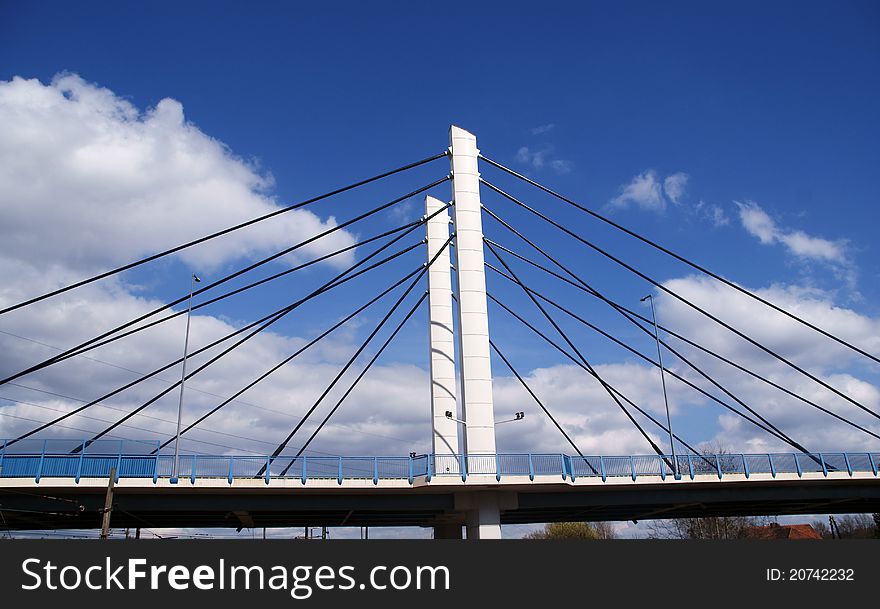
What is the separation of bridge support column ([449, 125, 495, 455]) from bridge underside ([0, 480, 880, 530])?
10.1 ft

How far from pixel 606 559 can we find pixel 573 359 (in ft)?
62.0

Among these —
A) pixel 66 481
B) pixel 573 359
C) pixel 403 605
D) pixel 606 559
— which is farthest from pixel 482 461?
pixel 66 481

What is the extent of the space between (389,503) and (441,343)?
1100 centimetres

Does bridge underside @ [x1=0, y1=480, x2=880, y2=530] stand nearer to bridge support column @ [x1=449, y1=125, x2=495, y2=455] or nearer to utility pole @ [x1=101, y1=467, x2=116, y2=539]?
utility pole @ [x1=101, y1=467, x2=116, y2=539]

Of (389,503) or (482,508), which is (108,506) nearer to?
(389,503)

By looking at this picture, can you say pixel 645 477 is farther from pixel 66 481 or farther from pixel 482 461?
pixel 66 481

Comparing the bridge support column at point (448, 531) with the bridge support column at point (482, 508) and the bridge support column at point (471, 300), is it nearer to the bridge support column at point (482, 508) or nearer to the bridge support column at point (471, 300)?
the bridge support column at point (482, 508)

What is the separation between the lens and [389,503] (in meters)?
34.5

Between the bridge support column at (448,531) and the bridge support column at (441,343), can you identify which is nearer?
the bridge support column at (441,343)

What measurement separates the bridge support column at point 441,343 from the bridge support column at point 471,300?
2.96 metres

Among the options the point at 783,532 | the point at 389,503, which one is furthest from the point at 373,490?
the point at 783,532

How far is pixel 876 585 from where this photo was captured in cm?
2341

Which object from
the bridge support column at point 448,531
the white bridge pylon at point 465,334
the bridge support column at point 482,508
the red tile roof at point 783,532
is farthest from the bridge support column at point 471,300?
the red tile roof at point 783,532

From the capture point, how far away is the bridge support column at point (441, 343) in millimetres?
39719
